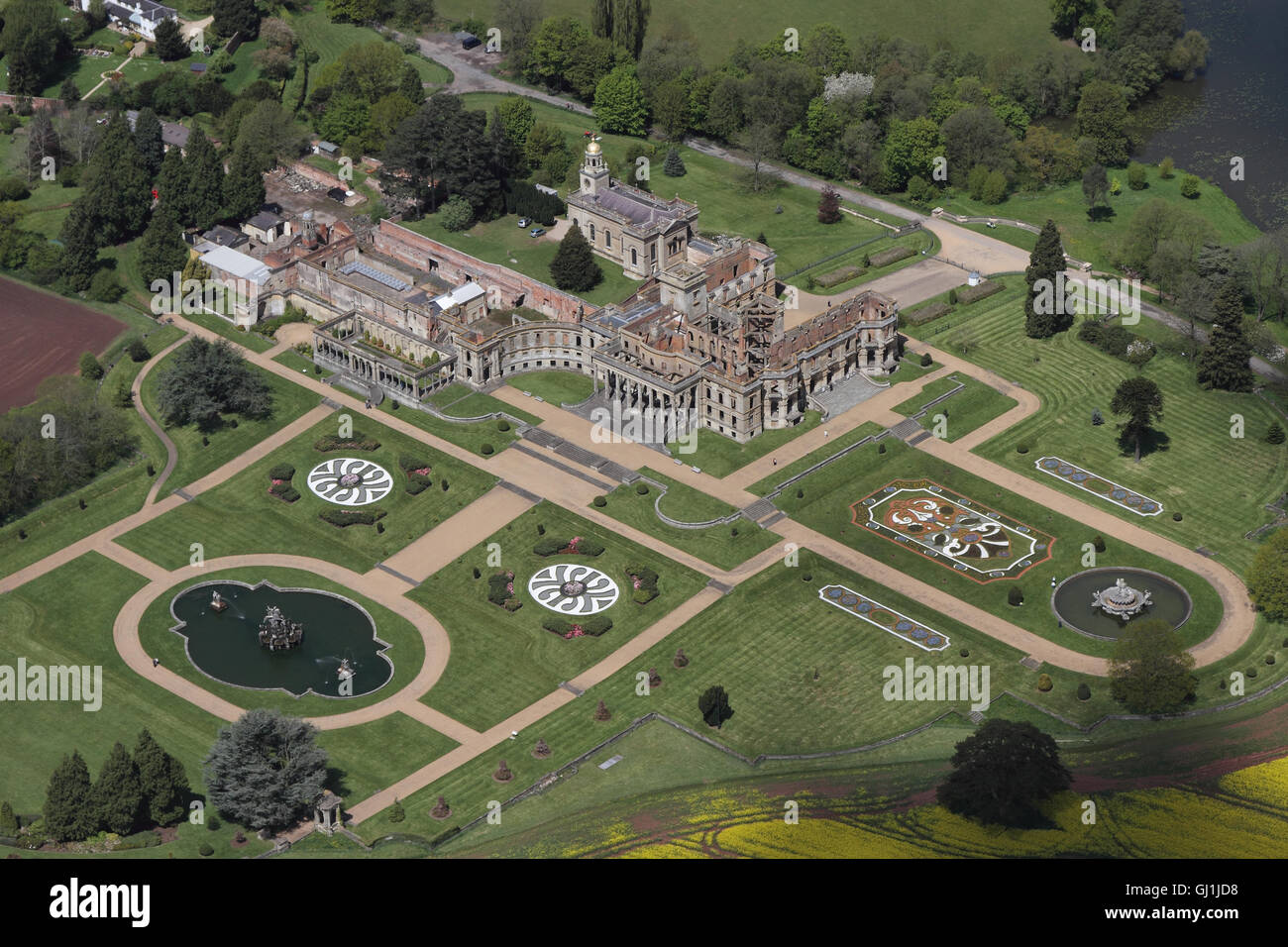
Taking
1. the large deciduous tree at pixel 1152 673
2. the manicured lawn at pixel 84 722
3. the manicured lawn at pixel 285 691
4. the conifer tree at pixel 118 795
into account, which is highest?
the large deciduous tree at pixel 1152 673

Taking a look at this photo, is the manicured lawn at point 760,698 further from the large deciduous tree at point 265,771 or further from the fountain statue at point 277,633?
the fountain statue at point 277,633

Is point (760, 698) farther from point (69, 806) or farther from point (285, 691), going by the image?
point (69, 806)

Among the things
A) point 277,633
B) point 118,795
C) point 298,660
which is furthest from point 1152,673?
point 118,795

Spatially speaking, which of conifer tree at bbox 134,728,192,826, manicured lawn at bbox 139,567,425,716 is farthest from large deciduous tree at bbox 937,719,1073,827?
conifer tree at bbox 134,728,192,826

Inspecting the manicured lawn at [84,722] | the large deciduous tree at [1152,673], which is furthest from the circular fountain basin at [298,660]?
the large deciduous tree at [1152,673]
